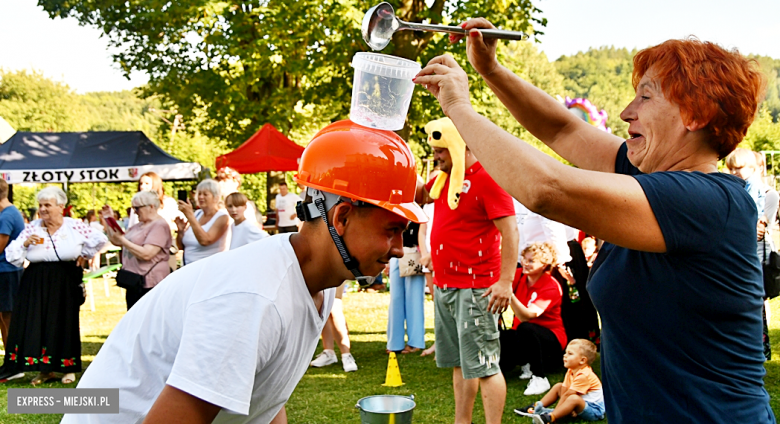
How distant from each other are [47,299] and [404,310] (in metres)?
4.13

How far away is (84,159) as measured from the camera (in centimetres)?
1360

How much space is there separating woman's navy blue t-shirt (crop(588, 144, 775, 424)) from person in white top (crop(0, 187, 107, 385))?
700cm

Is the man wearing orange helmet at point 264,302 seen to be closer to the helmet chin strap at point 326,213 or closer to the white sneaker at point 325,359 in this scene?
the helmet chin strap at point 326,213

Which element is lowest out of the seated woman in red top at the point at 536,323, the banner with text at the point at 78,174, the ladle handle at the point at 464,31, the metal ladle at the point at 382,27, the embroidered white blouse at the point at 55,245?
the seated woman in red top at the point at 536,323

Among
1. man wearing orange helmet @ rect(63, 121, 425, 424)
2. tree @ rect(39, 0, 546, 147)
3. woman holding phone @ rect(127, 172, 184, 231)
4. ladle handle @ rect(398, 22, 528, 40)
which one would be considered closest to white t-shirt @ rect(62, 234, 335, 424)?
man wearing orange helmet @ rect(63, 121, 425, 424)

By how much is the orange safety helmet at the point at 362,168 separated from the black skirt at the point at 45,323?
6410 mm

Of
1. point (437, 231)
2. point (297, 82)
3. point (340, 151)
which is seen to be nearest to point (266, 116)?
point (297, 82)

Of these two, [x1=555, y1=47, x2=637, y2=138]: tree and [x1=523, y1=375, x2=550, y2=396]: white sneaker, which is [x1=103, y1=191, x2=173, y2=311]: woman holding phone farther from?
[x1=555, y1=47, x2=637, y2=138]: tree

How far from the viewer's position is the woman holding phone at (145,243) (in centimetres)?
729

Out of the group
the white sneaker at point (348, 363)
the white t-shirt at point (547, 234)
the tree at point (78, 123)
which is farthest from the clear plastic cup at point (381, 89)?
the tree at point (78, 123)

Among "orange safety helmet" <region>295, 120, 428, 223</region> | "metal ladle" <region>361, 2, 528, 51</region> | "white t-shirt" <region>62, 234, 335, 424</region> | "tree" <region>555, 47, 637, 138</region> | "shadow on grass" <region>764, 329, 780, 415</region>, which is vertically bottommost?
"shadow on grass" <region>764, 329, 780, 415</region>

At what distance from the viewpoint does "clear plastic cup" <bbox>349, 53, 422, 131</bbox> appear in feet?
8.73

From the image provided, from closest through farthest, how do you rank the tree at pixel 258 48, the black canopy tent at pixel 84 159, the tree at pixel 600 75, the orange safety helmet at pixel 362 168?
the orange safety helmet at pixel 362 168 < the black canopy tent at pixel 84 159 < the tree at pixel 258 48 < the tree at pixel 600 75

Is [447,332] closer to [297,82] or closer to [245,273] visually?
[245,273]
